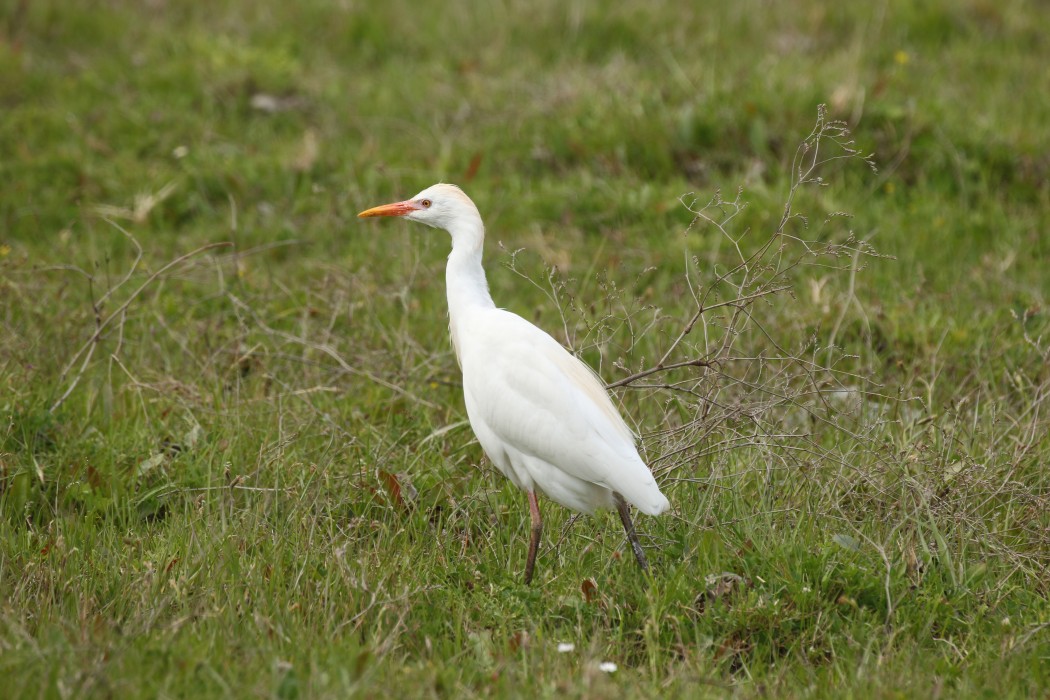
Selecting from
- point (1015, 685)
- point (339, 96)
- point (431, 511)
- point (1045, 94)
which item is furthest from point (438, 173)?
point (1015, 685)

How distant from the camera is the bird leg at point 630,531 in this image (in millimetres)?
3559

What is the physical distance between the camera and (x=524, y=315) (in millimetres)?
5441

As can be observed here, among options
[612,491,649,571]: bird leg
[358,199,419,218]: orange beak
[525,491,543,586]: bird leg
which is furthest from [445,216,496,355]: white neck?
[612,491,649,571]: bird leg

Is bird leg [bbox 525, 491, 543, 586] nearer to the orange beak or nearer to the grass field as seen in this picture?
the grass field

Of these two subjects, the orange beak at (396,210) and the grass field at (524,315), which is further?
the orange beak at (396,210)

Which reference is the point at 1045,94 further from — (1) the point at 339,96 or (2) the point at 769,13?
(1) the point at 339,96

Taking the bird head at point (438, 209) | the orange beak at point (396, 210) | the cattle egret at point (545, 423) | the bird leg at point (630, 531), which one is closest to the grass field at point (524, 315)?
the bird leg at point (630, 531)

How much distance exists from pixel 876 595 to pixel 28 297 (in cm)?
369

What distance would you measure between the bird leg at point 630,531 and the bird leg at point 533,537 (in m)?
0.25

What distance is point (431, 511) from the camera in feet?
13.4

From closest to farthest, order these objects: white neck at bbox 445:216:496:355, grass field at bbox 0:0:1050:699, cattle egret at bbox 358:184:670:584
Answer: grass field at bbox 0:0:1050:699
cattle egret at bbox 358:184:670:584
white neck at bbox 445:216:496:355

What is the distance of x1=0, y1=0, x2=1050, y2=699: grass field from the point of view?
331cm

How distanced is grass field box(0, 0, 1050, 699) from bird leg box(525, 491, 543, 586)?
3.0 inches

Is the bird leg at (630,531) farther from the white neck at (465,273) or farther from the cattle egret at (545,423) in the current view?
the white neck at (465,273)
